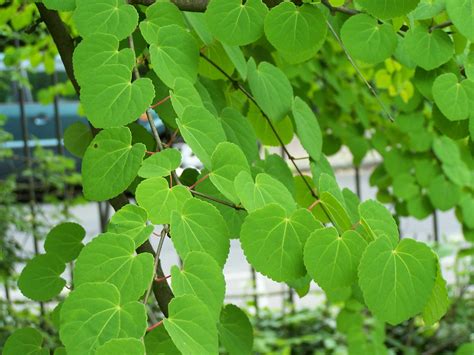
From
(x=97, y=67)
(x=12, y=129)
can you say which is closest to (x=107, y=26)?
(x=97, y=67)

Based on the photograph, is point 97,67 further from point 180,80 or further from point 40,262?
point 40,262

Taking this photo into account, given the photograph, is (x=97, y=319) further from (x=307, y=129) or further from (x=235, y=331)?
(x=307, y=129)

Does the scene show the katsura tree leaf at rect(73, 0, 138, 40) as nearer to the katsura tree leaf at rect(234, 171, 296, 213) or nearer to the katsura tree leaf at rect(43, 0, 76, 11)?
the katsura tree leaf at rect(43, 0, 76, 11)

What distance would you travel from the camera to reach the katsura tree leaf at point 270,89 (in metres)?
1.11

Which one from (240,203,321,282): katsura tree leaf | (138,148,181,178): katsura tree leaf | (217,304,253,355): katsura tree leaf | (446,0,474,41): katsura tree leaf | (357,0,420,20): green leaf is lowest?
(217,304,253,355): katsura tree leaf

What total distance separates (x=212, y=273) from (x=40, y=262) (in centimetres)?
38

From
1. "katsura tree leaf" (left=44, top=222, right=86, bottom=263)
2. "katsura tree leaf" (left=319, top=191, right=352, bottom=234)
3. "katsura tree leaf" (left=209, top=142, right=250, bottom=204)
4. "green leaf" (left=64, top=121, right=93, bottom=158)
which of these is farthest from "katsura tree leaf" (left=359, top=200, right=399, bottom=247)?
"green leaf" (left=64, top=121, right=93, bottom=158)

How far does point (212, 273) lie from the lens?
0.75 m

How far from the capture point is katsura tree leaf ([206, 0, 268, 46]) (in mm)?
999

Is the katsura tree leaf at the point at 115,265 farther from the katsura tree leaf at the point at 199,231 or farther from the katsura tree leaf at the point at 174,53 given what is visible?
the katsura tree leaf at the point at 174,53

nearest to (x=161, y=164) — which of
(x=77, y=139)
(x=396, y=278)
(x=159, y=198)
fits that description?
(x=159, y=198)

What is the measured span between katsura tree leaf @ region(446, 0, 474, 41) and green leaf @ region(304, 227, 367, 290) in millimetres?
336

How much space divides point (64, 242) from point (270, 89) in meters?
0.34

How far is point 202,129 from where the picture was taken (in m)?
0.87
